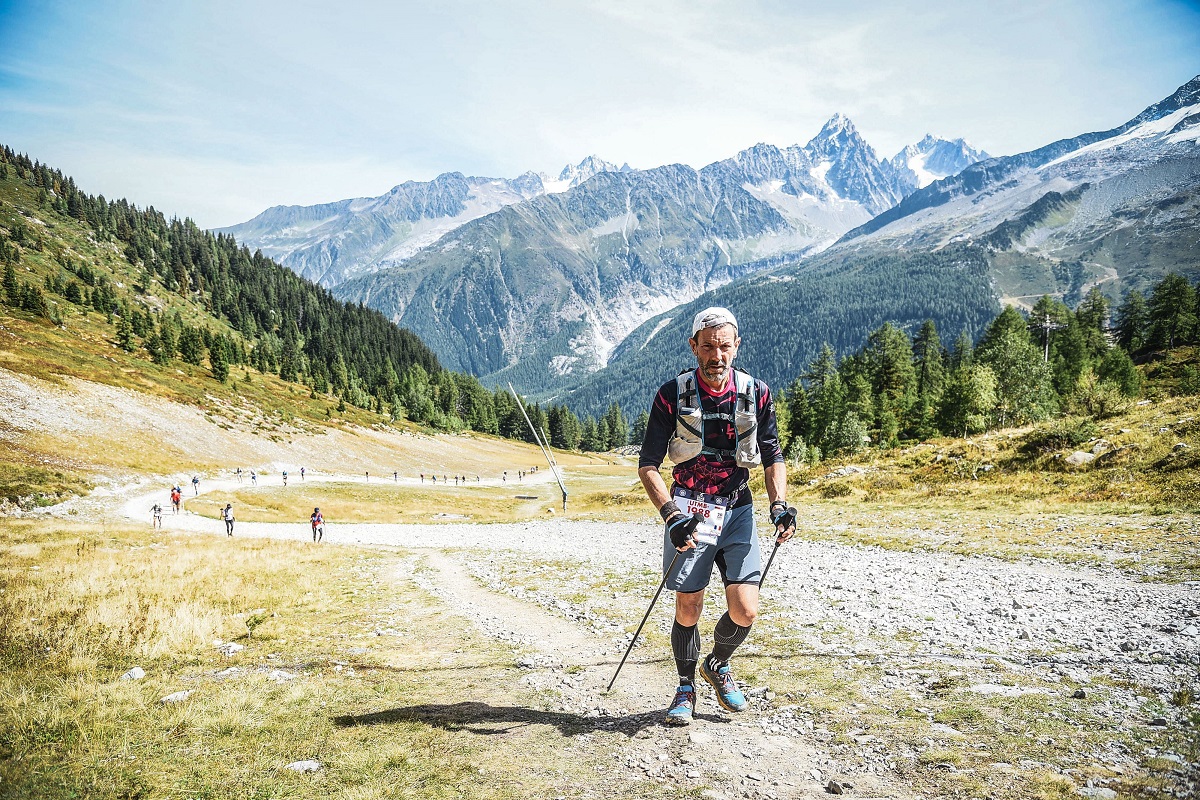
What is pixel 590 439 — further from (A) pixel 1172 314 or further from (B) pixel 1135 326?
(A) pixel 1172 314

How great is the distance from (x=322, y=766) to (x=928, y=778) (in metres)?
Result: 5.28

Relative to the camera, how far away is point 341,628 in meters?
10.6

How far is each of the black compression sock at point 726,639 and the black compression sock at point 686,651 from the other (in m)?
0.20

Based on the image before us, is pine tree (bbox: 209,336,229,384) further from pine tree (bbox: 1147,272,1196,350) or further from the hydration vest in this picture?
pine tree (bbox: 1147,272,1196,350)

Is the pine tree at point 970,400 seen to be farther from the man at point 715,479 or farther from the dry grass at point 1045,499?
the man at point 715,479

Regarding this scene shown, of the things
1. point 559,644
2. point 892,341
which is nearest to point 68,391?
point 559,644

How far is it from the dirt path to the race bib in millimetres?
1901

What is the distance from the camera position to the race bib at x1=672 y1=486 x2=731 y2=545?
5.84 m

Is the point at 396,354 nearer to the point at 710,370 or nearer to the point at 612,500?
the point at 612,500

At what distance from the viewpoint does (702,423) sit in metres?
5.93

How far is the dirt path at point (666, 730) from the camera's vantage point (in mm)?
4625

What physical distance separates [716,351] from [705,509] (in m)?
1.68

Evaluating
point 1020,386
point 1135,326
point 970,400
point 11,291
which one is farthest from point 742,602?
point 11,291

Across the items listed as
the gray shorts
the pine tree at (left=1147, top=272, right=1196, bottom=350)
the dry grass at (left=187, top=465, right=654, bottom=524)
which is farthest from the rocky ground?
the pine tree at (left=1147, top=272, right=1196, bottom=350)
